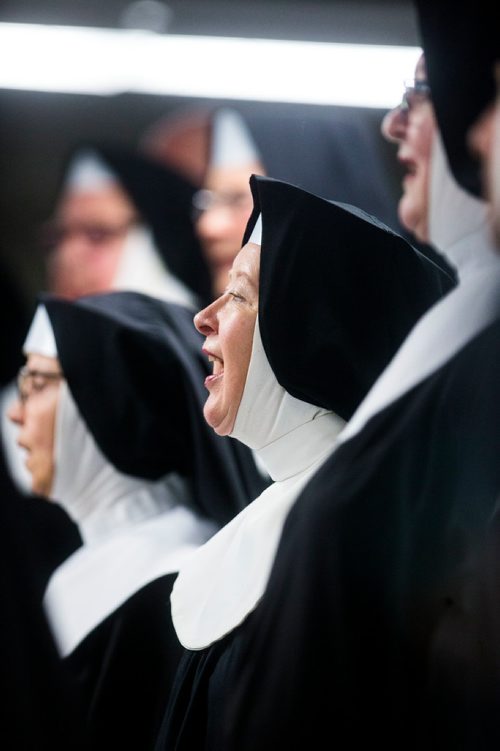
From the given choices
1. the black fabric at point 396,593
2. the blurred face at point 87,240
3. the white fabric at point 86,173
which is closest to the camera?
the black fabric at point 396,593

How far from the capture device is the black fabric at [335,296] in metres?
1.77

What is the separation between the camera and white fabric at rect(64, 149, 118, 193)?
12.9ft

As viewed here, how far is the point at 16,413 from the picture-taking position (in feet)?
8.65

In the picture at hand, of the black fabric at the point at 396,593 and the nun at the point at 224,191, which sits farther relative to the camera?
the nun at the point at 224,191

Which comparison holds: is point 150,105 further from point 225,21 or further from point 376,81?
point 376,81

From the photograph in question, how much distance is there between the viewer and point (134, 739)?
2025 millimetres

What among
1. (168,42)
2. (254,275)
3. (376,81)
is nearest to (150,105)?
(168,42)

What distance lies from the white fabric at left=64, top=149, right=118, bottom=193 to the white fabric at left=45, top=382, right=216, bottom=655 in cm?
150

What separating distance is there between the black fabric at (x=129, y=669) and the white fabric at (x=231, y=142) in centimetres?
125

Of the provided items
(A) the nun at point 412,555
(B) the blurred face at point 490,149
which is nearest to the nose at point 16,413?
(A) the nun at point 412,555

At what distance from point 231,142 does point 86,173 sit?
2.79 feet

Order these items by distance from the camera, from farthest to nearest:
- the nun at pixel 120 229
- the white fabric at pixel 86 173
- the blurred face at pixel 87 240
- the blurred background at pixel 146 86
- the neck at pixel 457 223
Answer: the white fabric at pixel 86 173
the blurred face at pixel 87 240
the nun at pixel 120 229
the blurred background at pixel 146 86
the neck at pixel 457 223

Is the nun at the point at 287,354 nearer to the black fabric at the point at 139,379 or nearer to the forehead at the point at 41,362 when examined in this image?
the black fabric at the point at 139,379

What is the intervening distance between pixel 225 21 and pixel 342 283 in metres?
2.11
